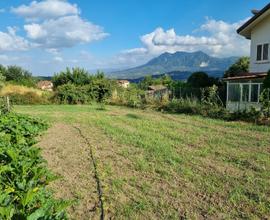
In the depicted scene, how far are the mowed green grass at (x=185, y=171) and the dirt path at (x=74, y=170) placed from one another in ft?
0.71

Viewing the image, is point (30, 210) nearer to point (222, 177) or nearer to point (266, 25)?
point (222, 177)

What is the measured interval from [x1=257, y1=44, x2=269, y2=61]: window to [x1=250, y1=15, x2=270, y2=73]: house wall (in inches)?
8.6

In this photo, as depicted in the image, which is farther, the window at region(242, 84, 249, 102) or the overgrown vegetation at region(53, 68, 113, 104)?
the overgrown vegetation at region(53, 68, 113, 104)

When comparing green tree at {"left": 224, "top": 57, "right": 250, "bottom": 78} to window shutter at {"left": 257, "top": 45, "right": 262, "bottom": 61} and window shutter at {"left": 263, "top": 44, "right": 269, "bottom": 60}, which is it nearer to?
window shutter at {"left": 257, "top": 45, "right": 262, "bottom": 61}

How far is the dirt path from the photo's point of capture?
4594 millimetres

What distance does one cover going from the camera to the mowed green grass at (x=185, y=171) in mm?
4500

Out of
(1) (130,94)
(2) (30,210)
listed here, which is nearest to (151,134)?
(2) (30,210)

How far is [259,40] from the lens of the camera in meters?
19.0

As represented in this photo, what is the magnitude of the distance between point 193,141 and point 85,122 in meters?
5.59

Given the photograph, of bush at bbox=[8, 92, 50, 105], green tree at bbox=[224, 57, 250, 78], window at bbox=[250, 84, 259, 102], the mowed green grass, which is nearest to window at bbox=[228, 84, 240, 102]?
window at bbox=[250, 84, 259, 102]

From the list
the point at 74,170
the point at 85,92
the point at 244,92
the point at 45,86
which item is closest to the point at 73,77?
the point at 85,92

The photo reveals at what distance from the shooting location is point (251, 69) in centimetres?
1948

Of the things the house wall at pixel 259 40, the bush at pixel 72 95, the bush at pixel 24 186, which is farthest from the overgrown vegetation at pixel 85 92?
the bush at pixel 24 186

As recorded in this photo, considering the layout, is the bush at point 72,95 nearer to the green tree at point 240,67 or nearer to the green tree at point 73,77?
the green tree at point 73,77
